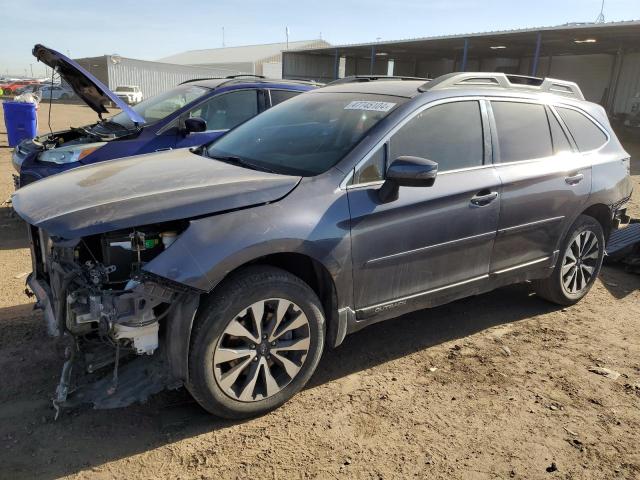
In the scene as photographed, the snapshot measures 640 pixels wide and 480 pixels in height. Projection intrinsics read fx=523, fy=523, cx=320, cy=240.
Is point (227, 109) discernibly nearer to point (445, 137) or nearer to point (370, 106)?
point (370, 106)

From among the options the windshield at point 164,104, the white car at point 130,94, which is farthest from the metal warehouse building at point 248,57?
the windshield at point 164,104

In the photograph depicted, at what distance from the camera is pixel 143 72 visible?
44281 millimetres

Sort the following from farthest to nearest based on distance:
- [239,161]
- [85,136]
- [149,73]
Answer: [149,73]
[85,136]
[239,161]

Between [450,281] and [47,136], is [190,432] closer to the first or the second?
[450,281]

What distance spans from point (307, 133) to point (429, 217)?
1.03 meters

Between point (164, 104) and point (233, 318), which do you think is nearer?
point (233, 318)

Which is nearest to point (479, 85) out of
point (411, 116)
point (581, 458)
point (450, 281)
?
point (411, 116)

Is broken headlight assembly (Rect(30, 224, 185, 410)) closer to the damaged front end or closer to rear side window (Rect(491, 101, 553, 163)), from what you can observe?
the damaged front end

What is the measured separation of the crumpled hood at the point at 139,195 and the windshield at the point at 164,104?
11.0ft

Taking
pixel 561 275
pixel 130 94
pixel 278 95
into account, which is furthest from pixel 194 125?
pixel 130 94

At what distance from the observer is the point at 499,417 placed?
3.04m

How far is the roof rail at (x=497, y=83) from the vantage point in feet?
12.2

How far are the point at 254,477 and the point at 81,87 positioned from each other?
5.42 m

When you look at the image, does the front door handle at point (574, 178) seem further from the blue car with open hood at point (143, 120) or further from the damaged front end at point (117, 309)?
the blue car with open hood at point (143, 120)
